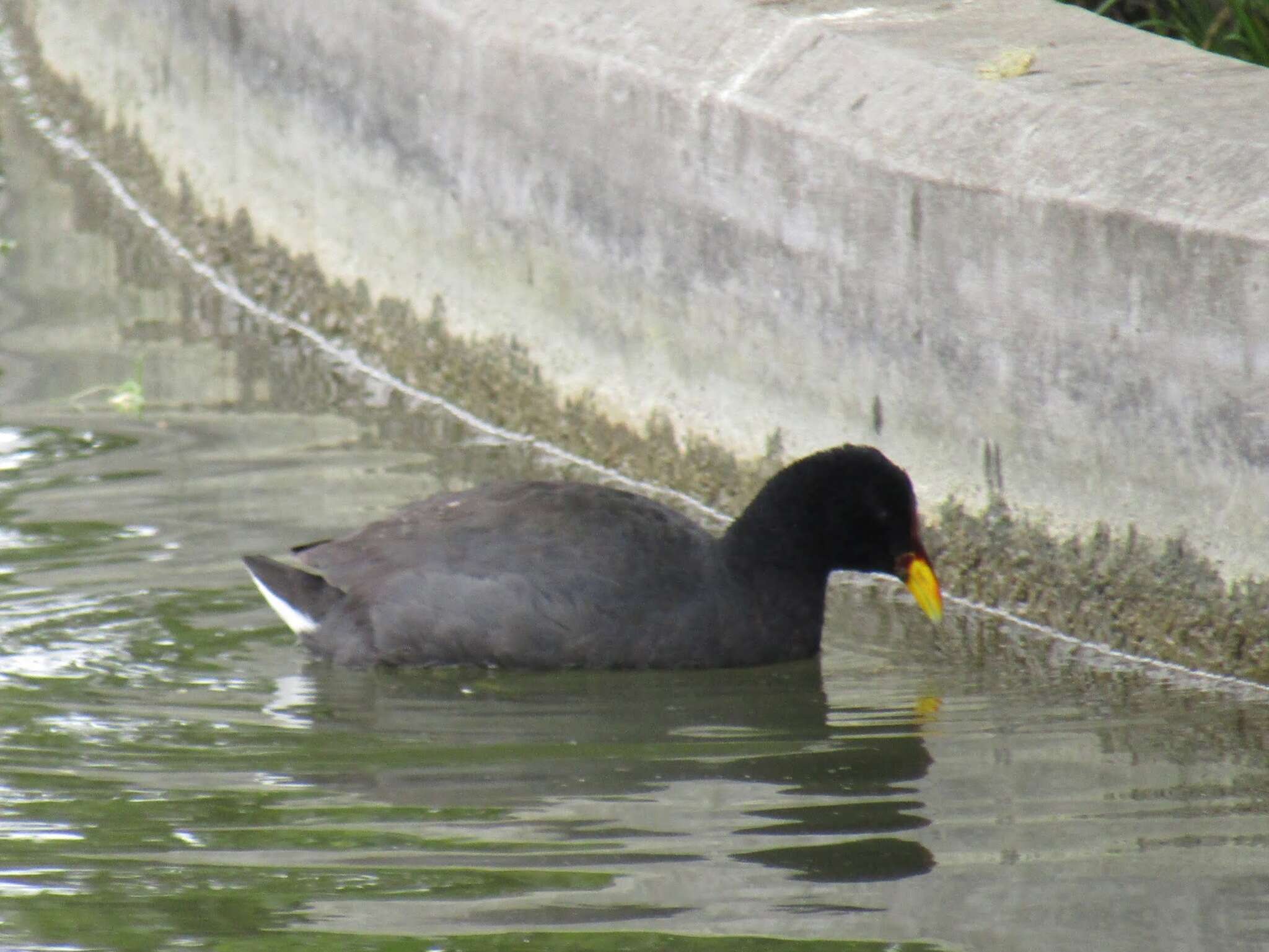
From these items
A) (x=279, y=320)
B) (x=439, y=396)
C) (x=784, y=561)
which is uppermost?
(x=279, y=320)

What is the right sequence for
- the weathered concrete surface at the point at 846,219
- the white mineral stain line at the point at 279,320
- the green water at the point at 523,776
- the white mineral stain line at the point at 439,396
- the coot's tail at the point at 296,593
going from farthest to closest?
1. the white mineral stain line at the point at 279,320
2. the coot's tail at the point at 296,593
3. the white mineral stain line at the point at 439,396
4. the weathered concrete surface at the point at 846,219
5. the green water at the point at 523,776

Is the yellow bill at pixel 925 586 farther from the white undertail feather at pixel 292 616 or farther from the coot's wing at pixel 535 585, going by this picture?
the white undertail feather at pixel 292 616

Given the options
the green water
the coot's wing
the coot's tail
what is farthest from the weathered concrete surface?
the coot's tail

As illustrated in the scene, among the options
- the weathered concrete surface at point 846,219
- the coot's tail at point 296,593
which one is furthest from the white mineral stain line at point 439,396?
the coot's tail at point 296,593

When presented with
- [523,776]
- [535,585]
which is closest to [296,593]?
[535,585]

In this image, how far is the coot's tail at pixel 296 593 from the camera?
536 centimetres

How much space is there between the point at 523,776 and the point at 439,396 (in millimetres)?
3466

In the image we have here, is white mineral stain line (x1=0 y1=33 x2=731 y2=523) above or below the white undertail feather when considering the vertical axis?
above

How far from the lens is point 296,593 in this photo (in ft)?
17.6

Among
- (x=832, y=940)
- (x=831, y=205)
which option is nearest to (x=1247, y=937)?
(x=832, y=940)

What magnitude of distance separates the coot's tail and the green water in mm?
110

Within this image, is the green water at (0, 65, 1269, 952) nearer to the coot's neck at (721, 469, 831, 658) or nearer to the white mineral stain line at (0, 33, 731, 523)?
the coot's neck at (721, 469, 831, 658)

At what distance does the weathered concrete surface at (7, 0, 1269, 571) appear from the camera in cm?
512

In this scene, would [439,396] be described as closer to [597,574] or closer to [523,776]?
[597,574]
